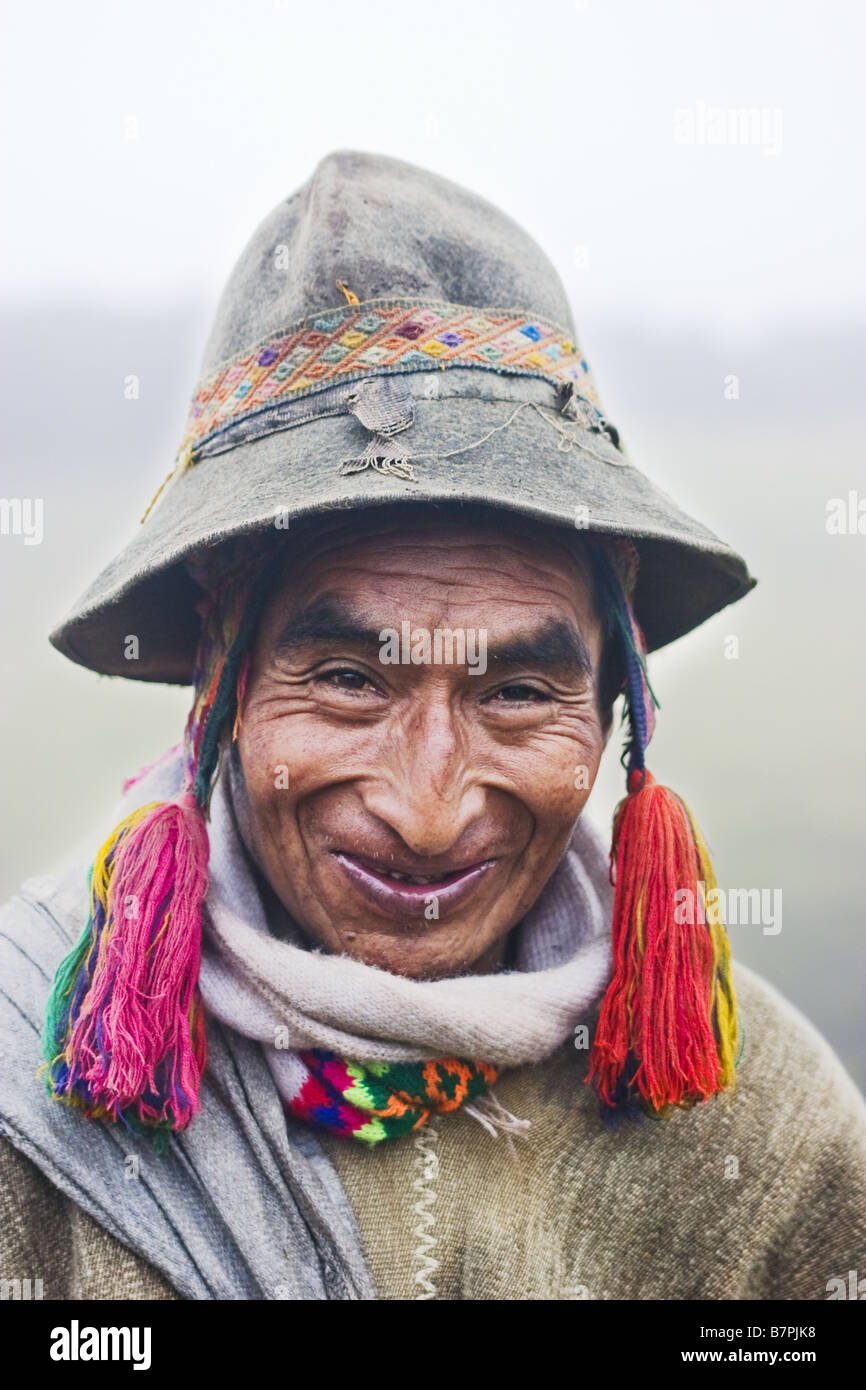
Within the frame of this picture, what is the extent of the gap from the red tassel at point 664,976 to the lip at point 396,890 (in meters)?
0.32

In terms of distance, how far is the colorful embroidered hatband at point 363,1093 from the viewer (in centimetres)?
176

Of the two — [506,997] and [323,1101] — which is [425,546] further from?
[323,1101]

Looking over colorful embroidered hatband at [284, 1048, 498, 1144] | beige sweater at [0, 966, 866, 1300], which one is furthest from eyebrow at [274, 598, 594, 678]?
beige sweater at [0, 966, 866, 1300]

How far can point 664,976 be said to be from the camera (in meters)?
1.88

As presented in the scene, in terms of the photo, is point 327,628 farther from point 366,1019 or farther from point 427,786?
point 366,1019

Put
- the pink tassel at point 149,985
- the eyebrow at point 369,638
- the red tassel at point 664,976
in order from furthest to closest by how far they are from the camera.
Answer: the red tassel at point 664,976, the eyebrow at point 369,638, the pink tassel at point 149,985

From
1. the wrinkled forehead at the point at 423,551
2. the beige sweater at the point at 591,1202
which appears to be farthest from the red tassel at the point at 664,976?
the wrinkled forehead at the point at 423,551

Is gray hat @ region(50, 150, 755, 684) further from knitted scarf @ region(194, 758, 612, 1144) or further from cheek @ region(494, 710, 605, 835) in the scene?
knitted scarf @ region(194, 758, 612, 1144)

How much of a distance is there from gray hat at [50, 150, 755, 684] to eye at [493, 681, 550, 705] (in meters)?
0.25

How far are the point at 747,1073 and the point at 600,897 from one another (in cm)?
42

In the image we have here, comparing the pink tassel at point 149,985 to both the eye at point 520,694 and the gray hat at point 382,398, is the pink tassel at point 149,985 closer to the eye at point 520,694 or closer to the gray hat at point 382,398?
the gray hat at point 382,398

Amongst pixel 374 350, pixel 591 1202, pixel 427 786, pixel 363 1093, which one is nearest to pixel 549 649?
pixel 427 786

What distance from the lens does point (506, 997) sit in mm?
1810
